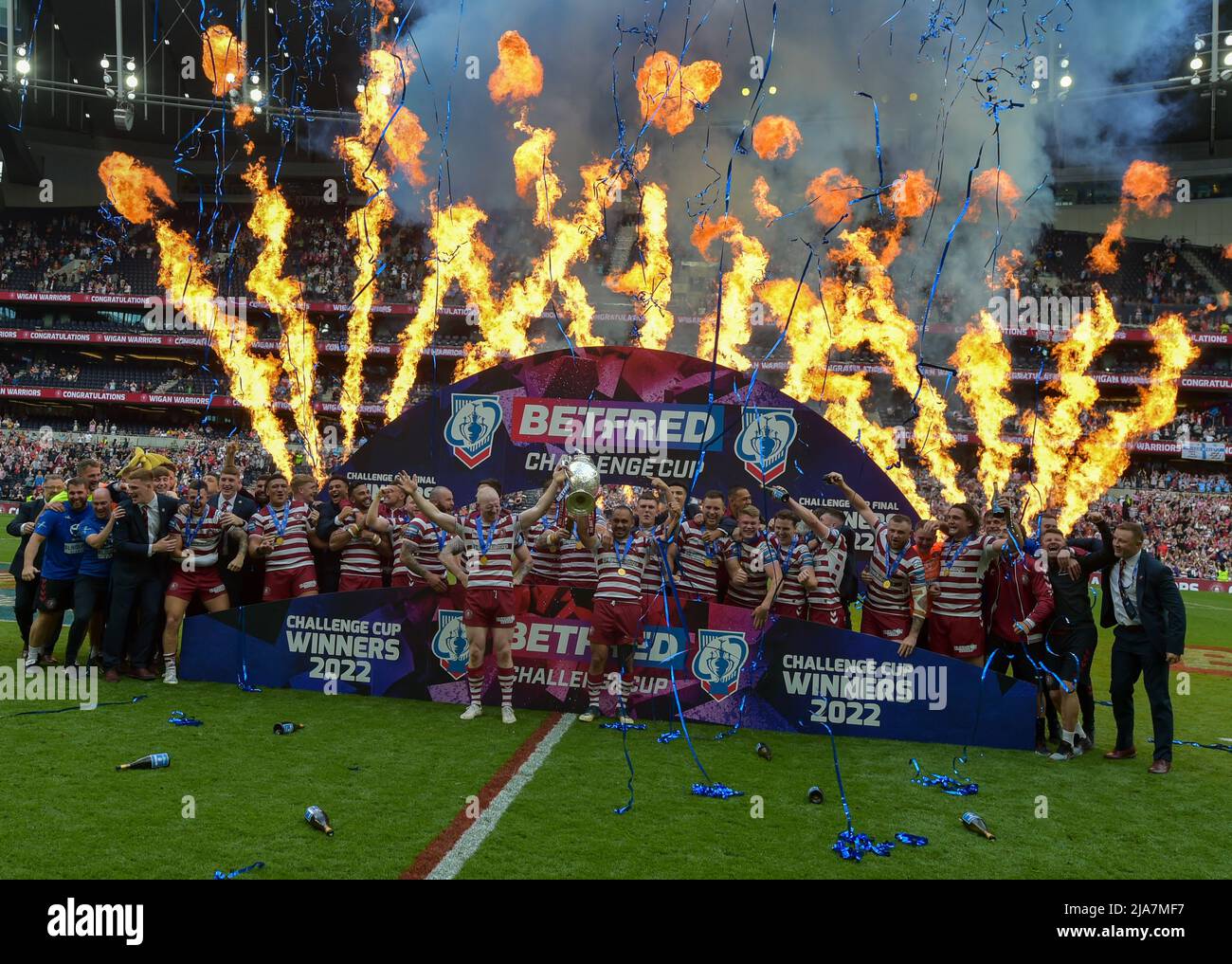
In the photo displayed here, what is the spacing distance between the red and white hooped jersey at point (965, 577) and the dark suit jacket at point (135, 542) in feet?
23.9

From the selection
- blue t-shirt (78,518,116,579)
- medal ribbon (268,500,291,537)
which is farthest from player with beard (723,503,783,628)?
blue t-shirt (78,518,116,579)

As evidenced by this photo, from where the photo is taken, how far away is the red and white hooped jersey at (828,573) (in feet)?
29.2

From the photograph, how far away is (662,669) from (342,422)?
3679 cm

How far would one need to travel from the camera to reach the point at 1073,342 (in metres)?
39.6

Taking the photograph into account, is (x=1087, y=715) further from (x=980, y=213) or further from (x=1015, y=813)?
(x=980, y=213)

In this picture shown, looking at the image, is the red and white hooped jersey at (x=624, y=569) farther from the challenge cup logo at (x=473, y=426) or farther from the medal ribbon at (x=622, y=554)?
the challenge cup logo at (x=473, y=426)

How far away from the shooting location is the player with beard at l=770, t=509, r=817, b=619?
8680 millimetres

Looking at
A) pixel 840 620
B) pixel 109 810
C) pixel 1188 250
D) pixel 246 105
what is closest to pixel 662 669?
pixel 840 620

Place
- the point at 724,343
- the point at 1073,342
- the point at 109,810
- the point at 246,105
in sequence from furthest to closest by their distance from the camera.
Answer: the point at 1073,342
the point at 724,343
the point at 246,105
the point at 109,810

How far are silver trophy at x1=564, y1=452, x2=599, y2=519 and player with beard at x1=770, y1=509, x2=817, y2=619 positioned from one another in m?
1.93

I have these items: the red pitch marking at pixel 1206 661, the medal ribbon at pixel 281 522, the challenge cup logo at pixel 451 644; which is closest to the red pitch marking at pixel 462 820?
the challenge cup logo at pixel 451 644

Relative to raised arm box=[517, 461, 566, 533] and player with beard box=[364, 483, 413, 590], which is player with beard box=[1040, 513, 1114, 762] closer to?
raised arm box=[517, 461, 566, 533]
